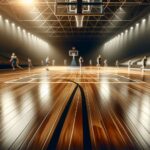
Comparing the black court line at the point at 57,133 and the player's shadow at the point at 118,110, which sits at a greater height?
the black court line at the point at 57,133

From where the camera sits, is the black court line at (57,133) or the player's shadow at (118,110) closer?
the black court line at (57,133)

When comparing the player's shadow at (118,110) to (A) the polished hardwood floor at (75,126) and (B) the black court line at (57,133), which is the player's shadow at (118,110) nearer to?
(A) the polished hardwood floor at (75,126)

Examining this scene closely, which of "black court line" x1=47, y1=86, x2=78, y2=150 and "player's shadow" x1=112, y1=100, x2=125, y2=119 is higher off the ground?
"black court line" x1=47, y1=86, x2=78, y2=150

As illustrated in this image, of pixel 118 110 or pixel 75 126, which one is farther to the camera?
pixel 118 110

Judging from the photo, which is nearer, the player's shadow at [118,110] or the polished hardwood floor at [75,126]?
the polished hardwood floor at [75,126]

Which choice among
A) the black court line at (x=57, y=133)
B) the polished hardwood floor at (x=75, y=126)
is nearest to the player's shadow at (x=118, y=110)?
the polished hardwood floor at (x=75, y=126)

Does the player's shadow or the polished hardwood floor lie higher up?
the polished hardwood floor

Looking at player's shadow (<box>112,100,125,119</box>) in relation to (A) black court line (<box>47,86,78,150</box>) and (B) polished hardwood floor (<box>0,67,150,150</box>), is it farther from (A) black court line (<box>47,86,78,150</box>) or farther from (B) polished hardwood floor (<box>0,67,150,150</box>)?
(A) black court line (<box>47,86,78,150</box>)

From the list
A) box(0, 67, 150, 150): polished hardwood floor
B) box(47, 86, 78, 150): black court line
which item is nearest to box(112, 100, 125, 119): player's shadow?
box(0, 67, 150, 150): polished hardwood floor

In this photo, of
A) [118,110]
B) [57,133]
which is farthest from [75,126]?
[118,110]

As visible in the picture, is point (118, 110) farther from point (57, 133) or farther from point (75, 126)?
point (57, 133)

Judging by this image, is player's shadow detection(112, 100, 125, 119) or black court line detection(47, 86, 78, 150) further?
player's shadow detection(112, 100, 125, 119)

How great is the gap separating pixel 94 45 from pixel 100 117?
3213 cm

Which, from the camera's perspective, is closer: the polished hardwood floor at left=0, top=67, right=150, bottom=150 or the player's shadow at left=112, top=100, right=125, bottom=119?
the polished hardwood floor at left=0, top=67, right=150, bottom=150
